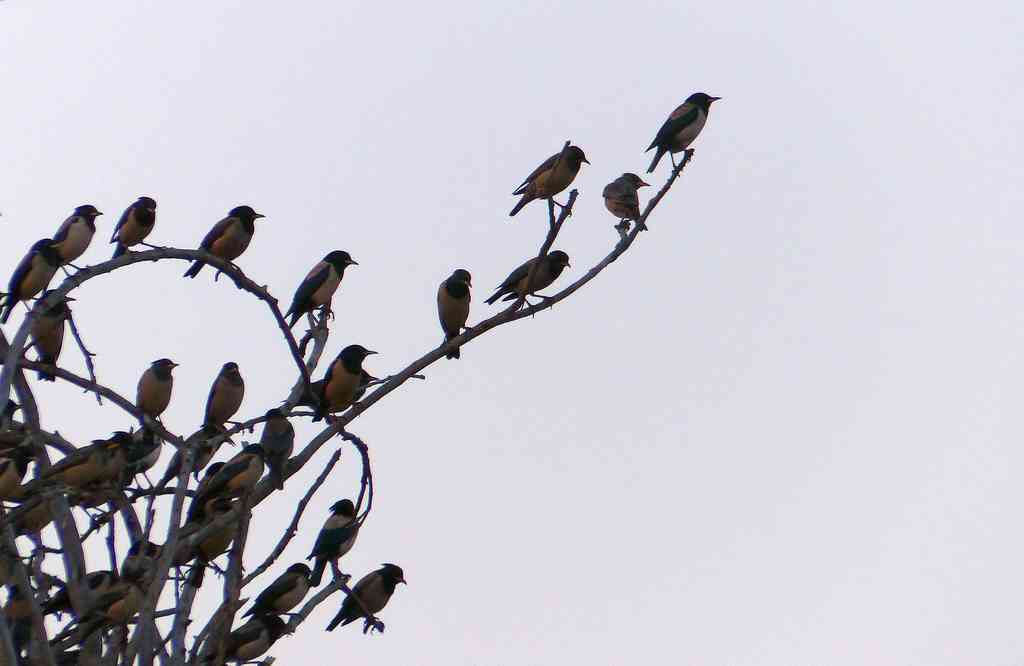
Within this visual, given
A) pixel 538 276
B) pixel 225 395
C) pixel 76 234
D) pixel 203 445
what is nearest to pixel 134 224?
pixel 76 234

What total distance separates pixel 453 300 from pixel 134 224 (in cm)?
250

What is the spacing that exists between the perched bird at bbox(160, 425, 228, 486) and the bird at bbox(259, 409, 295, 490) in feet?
0.67

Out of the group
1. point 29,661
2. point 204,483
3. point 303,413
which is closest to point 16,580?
point 29,661

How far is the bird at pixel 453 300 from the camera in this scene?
928 cm

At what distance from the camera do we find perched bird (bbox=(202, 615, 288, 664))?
8.07 m

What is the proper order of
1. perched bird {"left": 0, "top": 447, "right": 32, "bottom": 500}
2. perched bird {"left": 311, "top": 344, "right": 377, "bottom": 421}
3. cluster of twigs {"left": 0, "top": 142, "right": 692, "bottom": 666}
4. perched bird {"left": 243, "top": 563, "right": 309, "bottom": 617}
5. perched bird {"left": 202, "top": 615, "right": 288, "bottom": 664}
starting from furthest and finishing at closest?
1. perched bird {"left": 243, "top": 563, "right": 309, "bottom": 617}
2. perched bird {"left": 0, "top": 447, "right": 32, "bottom": 500}
3. perched bird {"left": 202, "top": 615, "right": 288, "bottom": 664}
4. perched bird {"left": 311, "top": 344, "right": 377, "bottom": 421}
5. cluster of twigs {"left": 0, "top": 142, "right": 692, "bottom": 666}

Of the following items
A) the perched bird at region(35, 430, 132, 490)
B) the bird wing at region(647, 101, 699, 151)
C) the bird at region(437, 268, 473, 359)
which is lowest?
the perched bird at region(35, 430, 132, 490)

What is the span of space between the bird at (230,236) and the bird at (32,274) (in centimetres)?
88

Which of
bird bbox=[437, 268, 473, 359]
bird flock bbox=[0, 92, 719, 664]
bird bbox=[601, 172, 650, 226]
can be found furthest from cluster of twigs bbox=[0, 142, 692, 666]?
bird bbox=[601, 172, 650, 226]

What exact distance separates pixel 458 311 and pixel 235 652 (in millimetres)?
2473

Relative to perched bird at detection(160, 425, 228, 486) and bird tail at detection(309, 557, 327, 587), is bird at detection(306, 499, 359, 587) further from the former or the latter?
perched bird at detection(160, 425, 228, 486)

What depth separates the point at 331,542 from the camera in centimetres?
823

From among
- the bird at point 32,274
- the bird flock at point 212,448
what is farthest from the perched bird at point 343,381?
the bird at point 32,274

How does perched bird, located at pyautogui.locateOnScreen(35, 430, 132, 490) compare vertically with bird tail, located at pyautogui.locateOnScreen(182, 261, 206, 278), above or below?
below
